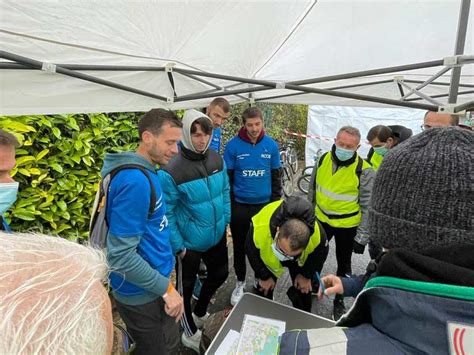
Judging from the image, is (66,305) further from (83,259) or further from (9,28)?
(9,28)

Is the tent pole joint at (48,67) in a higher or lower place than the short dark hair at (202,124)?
higher

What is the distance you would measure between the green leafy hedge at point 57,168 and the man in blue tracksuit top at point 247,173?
1.54m

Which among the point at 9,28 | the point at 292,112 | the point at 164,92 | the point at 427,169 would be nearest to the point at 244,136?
the point at 164,92

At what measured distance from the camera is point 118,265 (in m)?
1.43

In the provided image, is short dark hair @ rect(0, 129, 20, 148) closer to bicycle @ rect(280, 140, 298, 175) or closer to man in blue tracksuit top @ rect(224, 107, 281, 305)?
man in blue tracksuit top @ rect(224, 107, 281, 305)

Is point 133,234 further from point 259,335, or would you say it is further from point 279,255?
point 279,255

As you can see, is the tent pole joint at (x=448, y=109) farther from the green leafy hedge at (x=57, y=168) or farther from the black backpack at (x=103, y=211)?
the green leafy hedge at (x=57, y=168)

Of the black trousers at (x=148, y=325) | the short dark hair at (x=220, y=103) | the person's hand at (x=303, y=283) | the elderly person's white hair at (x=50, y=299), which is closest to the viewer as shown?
the elderly person's white hair at (x=50, y=299)

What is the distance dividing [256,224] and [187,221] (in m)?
0.60

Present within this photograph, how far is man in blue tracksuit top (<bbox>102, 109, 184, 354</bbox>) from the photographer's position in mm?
1422

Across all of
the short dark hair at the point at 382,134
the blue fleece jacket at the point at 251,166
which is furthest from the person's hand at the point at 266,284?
the short dark hair at the point at 382,134

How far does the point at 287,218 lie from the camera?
200 centimetres

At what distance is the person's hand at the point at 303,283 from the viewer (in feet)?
7.48

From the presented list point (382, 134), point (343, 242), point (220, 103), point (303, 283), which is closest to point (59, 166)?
point (220, 103)
